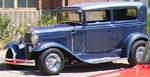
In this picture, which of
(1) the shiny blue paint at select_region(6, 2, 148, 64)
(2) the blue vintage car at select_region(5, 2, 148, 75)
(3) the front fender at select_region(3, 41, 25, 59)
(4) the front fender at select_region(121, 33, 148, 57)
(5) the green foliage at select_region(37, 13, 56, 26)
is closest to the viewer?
(2) the blue vintage car at select_region(5, 2, 148, 75)

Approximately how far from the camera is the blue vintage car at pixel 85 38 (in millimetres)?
8859

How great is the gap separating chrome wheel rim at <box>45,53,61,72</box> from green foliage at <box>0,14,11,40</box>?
5531 millimetres

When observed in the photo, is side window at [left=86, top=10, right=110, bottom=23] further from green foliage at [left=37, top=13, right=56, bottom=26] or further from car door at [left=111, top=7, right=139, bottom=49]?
green foliage at [left=37, top=13, right=56, bottom=26]

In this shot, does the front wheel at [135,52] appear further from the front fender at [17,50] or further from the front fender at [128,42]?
the front fender at [17,50]

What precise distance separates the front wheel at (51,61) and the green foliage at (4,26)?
5535 millimetres

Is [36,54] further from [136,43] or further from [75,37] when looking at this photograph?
[136,43]

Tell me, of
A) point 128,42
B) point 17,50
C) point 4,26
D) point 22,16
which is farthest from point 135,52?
point 22,16

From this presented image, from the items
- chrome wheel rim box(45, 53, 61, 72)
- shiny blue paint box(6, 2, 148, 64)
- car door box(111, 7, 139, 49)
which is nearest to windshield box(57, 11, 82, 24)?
shiny blue paint box(6, 2, 148, 64)

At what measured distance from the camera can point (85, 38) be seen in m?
9.32

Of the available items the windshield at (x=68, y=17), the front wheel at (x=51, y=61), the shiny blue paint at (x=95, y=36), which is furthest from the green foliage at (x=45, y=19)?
the front wheel at (x=51, y=61)

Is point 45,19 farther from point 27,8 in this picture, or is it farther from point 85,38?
point 85,38

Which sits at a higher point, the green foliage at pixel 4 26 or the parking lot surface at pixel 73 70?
the green foliage at pixel 4 26

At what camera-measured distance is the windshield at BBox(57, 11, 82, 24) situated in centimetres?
944

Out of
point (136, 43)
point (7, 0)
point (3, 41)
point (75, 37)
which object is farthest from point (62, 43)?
point (7, 0)
